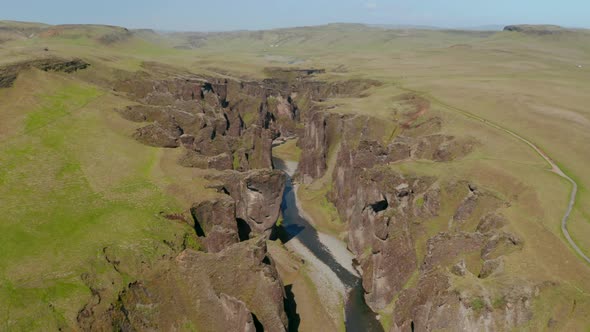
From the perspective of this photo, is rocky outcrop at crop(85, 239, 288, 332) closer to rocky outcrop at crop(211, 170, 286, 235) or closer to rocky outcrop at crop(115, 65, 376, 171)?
rocky outcrop at crop(211, 170, 286, 235)

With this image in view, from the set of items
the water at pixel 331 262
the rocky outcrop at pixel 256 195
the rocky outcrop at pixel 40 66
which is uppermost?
the rocky outcrop at pixel 40 66

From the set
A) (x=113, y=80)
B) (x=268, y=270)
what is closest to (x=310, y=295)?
(x=268, y=270)

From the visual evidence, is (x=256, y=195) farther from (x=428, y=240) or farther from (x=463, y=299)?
(x=463, y=299)

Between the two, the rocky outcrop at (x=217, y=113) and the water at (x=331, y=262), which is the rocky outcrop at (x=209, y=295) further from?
the rocky outcrop at (x=217, y=113)

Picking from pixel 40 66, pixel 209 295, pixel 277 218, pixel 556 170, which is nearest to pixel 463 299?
pixel 209 295

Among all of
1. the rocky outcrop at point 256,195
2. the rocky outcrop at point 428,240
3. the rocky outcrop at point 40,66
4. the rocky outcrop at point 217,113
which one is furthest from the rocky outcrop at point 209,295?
the rocky outcrop at point 40,66

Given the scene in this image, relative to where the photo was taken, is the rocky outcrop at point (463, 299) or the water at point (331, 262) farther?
the water at point (331, 262)

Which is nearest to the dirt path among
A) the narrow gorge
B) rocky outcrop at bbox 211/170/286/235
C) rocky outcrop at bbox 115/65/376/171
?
the narrow gorge
